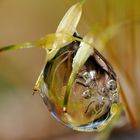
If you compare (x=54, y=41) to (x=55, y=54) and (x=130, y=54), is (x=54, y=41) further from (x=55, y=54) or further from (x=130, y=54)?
(x=130, y=54)

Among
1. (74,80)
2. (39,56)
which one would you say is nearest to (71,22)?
(74,80)

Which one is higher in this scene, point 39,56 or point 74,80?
point 39,56

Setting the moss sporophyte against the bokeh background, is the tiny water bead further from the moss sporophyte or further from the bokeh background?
the bokeh background

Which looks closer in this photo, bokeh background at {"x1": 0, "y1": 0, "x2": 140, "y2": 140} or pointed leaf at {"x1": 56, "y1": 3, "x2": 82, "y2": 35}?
pointed leaf at {"x1": 56, "y1": 3, "x2": 82, "y2": 35}

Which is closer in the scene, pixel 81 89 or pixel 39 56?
pixel 81 89

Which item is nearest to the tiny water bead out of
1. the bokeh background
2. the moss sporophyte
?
the moss sporophyte

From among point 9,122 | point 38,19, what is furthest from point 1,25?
point 9,122

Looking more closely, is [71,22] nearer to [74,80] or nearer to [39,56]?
[74,80]
